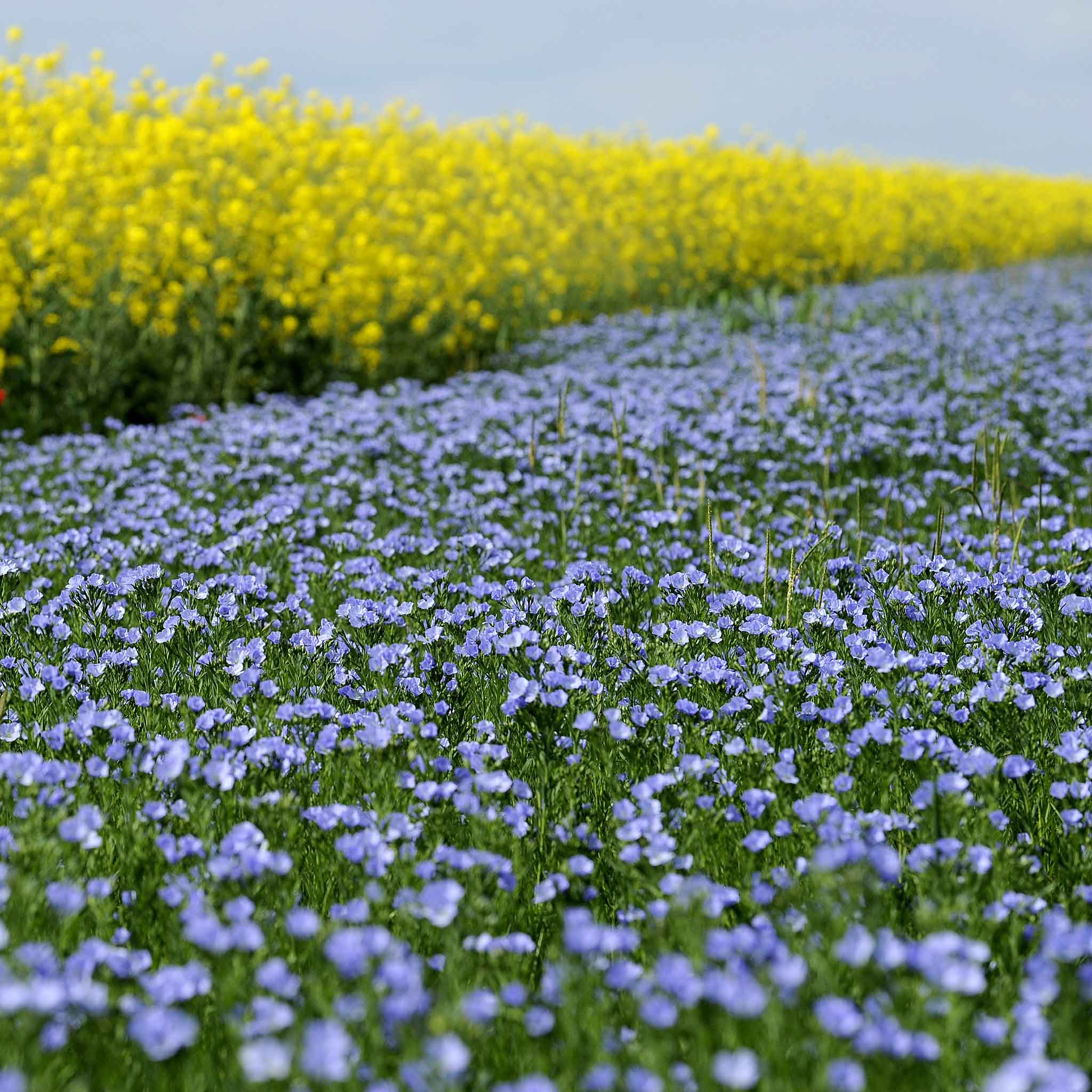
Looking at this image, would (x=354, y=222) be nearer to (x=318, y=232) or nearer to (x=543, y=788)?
(x=318, y=232)

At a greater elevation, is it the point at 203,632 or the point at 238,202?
the point at 238,202

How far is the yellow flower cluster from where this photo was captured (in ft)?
29.6

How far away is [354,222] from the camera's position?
10.4 meters

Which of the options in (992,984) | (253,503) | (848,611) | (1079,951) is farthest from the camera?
(253,503)

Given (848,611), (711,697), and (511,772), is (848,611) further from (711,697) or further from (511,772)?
(511,772)

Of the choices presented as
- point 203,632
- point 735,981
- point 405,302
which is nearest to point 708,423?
point 203,632

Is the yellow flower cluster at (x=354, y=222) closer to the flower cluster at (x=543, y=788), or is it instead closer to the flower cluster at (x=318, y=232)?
the flower cluster at (x=318, y=232)

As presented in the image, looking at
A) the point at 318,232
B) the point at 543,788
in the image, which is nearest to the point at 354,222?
the point at 318,232

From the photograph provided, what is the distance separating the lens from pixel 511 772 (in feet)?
9.60

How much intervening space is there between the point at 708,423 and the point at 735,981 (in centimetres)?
534

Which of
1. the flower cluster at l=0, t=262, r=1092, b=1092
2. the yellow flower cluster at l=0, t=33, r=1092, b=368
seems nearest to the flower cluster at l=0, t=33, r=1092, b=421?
the yellow flower cluster at l=0, t=33, r=1092, b=368

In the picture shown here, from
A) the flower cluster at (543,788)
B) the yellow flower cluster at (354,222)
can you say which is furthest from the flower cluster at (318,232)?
the flower cluster at (543,788)

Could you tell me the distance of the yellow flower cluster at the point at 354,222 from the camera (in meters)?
9.03

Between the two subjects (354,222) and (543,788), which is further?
(354,222)
